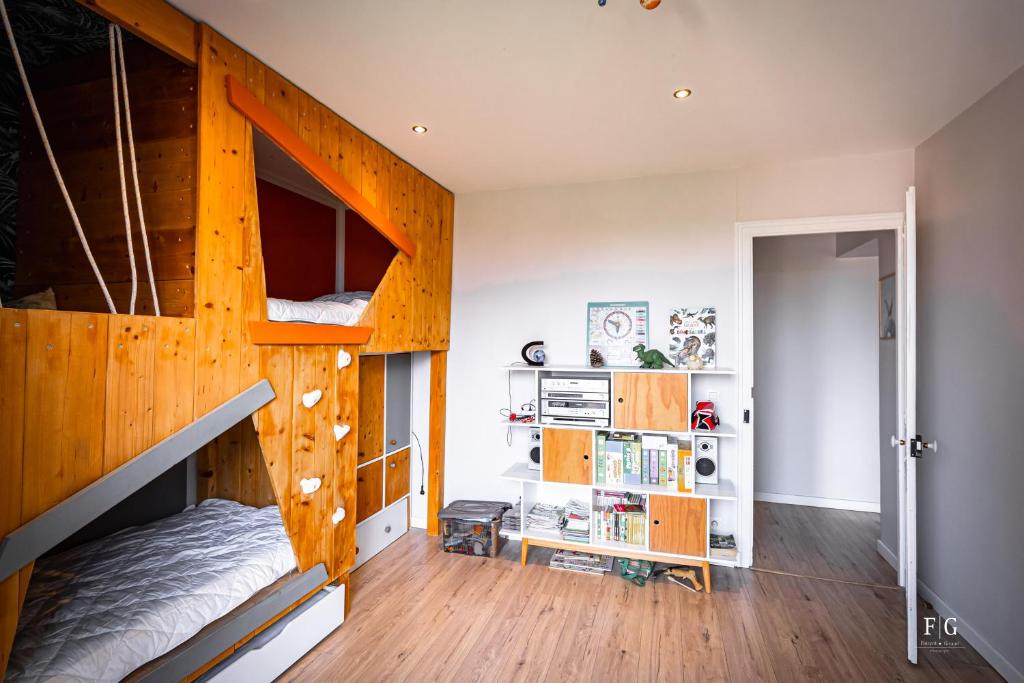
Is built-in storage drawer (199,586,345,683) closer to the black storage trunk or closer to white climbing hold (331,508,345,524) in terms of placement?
white climbing hold (331,508,345,524)

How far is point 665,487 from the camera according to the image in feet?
9.73

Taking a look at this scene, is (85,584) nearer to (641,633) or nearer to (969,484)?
(641,633)

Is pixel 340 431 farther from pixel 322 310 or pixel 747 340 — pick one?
pixel 747 340

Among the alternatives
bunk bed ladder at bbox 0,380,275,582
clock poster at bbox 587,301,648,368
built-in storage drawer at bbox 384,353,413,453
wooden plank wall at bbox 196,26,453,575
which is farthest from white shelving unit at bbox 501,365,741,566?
bunk bed ladder at bbox 0,380,275,582

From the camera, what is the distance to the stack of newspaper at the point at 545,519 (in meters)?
3.23

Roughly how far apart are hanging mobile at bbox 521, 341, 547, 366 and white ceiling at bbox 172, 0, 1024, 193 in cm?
126

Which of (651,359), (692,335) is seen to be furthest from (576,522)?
(692,335)

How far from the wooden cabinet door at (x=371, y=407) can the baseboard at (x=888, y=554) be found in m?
3.29

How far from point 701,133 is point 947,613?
2.71 meters

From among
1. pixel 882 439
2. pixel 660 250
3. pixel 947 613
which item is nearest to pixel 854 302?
pixel 882 439

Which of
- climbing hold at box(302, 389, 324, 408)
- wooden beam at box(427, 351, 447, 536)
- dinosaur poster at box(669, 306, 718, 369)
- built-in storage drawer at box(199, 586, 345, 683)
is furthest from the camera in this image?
wooden beam at box(427, 351, 447, 536)

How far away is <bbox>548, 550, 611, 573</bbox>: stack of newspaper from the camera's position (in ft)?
10.1

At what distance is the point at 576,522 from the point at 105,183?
2959mm

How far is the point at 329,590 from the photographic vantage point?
95.1 inches
